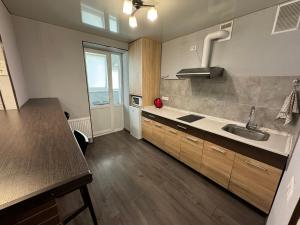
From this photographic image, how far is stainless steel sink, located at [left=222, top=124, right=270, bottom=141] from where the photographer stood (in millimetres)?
1678

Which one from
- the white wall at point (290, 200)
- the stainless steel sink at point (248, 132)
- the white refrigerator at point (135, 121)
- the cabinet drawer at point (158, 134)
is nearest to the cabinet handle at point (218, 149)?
the stainless steel sink at point (248, 132)

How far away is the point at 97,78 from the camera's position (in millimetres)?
3238

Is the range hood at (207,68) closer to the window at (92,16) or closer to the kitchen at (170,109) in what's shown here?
the kitchen at (170,109)

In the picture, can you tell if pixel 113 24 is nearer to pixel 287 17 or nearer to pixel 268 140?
pixel 287 17

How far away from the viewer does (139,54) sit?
292 cm

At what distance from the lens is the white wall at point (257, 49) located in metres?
1.53

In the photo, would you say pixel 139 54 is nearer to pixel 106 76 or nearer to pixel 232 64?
pixel 106 76

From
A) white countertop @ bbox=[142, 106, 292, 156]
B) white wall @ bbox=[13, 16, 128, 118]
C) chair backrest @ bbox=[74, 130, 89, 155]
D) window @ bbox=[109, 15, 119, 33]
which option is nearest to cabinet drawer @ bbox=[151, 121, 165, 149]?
white countertop @ bbox=[142, 106, 292, 156]

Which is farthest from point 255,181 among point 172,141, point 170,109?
point 170,109

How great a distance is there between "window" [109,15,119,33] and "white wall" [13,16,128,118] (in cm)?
54

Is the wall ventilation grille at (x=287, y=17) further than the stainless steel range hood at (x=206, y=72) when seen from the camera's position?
No

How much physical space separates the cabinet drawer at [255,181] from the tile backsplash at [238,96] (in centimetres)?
58

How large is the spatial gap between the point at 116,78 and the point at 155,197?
9.81 feet

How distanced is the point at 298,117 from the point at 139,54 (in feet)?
9.25
